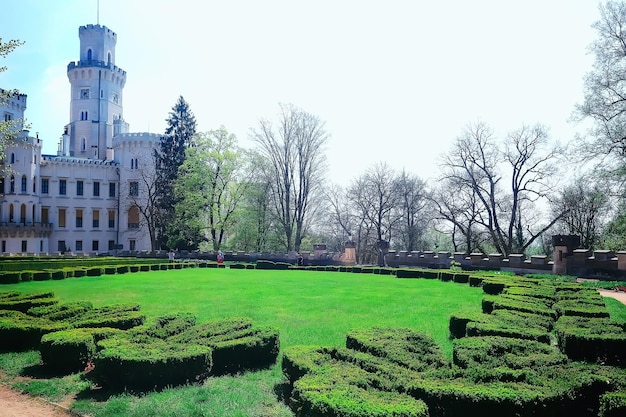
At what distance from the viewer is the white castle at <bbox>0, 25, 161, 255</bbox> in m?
51.6

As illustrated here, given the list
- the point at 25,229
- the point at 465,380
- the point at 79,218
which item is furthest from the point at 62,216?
the point at 465,380

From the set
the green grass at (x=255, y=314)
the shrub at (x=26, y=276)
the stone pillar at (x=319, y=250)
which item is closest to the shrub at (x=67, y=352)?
the green grass at (x=255, y=314)

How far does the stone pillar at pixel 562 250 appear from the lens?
21.6 m

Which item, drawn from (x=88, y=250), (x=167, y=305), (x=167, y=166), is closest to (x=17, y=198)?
(x=88, y=250)

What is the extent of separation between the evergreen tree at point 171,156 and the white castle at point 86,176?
8.46 feet

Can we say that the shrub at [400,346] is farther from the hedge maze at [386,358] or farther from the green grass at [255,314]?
the green grass at [255,314]

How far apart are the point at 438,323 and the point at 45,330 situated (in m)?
7.34

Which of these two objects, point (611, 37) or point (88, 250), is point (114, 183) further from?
point (611, 37)

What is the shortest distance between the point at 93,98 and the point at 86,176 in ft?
39.5

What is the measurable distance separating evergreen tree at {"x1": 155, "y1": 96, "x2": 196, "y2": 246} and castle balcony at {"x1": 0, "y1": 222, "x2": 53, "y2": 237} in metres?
13.5

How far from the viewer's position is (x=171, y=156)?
52.4m

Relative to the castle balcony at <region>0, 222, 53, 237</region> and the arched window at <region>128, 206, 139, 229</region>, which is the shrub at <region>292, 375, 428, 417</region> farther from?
the arched window at <region>128, 206, 139, 229</region>

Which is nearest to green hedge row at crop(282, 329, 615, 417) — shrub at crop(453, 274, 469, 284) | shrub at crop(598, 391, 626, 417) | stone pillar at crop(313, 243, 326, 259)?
shrub at crop(598, 391, 626, 417)

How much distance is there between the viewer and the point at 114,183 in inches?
2397
